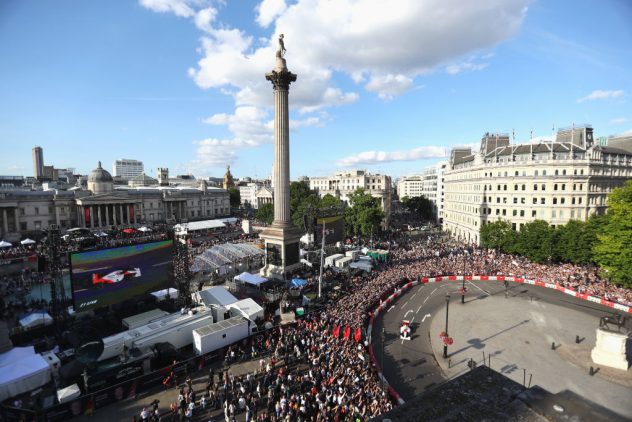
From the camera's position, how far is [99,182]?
75.6m

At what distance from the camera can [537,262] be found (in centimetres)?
4306

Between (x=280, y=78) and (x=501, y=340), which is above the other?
(x=280, y=78)

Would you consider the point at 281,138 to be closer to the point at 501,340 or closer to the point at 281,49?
the point at 281,49

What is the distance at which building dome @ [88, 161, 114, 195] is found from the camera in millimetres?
75375

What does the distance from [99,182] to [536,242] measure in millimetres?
89442

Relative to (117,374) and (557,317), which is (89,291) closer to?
(117,374)

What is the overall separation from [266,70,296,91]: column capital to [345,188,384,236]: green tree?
30024mm

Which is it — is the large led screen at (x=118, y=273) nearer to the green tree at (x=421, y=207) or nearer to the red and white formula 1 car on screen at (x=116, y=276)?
the red and white formula 1 car on screen at (x=116, y=276)

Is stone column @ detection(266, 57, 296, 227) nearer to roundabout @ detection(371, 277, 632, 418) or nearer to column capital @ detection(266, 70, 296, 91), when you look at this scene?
column capital @ detection(266, 70, 296, 91)

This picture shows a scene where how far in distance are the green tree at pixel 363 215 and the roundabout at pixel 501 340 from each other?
25.3m

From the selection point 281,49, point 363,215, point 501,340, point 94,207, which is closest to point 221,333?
point 501,340

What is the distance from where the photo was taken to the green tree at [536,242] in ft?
136

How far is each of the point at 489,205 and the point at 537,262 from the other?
63.5ft

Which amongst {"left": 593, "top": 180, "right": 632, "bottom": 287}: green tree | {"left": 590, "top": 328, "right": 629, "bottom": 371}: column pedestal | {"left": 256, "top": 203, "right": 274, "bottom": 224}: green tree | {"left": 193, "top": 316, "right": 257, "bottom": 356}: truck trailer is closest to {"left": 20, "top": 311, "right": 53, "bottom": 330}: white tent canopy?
{"left": 193, "top": 316, "right": 257, "bottom": 356}: truck trailer
